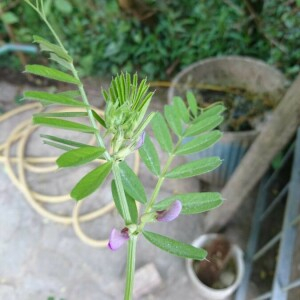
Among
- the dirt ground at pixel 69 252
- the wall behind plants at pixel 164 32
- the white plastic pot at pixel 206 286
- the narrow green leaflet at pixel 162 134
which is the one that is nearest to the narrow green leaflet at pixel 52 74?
the narrow green leaflet at pixel 162 134

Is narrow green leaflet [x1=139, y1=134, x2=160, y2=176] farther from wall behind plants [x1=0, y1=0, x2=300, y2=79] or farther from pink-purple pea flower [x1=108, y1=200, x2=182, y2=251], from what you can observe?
wall behind plants [x1=0, y1=0, x2=300, y2=79]

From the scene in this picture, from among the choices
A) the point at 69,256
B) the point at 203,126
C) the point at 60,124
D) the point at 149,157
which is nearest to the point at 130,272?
the point at 60,124

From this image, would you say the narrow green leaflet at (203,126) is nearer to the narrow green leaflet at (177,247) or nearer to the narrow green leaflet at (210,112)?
the narrow green leaflet at (210,112)

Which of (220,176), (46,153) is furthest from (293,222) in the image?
(46,153)

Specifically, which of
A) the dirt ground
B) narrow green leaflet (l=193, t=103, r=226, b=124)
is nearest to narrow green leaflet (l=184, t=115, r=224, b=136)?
narrow green leaflet (l=193, t=103, r=226, b=124)

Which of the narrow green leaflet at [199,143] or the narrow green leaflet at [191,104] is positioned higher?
the narrow green leaflet at [191,104]
